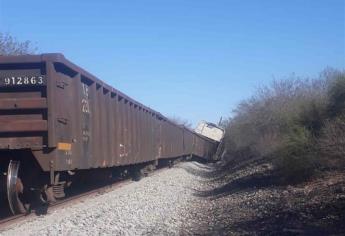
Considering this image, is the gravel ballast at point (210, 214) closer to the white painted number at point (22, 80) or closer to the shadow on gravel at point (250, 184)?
the shadow on gravel at point (250, 184)

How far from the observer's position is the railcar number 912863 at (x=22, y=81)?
9.84 m

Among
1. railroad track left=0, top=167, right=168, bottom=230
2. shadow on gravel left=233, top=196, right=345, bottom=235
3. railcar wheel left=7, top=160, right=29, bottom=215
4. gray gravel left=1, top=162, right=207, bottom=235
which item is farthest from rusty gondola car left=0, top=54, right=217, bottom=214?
shadow on gravel left=233, top=196, right=345, bottom=235

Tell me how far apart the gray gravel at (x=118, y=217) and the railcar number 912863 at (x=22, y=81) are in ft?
8.51

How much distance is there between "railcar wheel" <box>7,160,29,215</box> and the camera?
970 centimetres

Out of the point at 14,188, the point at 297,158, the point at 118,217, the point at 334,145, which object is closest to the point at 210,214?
the point at 118,217

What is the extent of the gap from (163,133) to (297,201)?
51.7 feet

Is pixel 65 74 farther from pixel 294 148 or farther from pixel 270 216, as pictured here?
pixel 294 148

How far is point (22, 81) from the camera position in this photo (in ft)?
32.5

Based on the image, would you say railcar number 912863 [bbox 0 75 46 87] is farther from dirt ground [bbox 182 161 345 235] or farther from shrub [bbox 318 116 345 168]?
shrub [bbox 318 116 345 168]

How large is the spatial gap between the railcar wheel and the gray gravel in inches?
15.0

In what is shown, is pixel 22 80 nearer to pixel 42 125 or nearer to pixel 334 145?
pixel 42 125

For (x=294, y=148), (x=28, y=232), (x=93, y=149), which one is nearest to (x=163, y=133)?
(x=294, y=148)

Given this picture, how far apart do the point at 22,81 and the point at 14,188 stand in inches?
78.8

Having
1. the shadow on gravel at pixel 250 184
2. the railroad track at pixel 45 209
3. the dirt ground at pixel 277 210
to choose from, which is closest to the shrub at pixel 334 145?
the dirt ground at pixel 277 210
